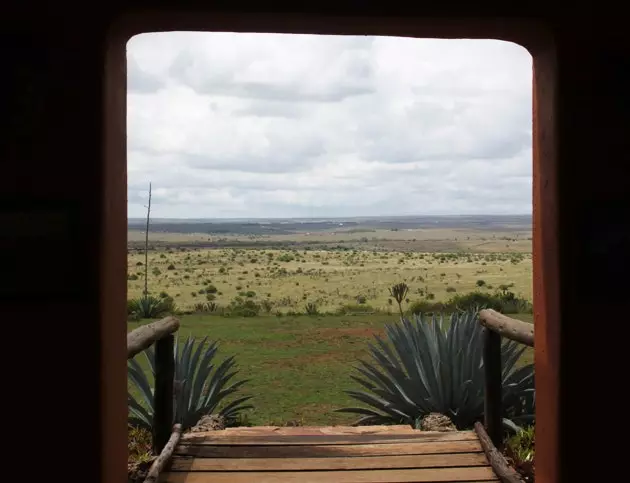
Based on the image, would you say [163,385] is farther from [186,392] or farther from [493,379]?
[493,379]

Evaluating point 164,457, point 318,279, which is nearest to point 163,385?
point 164,457

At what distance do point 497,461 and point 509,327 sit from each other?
2.53 feet

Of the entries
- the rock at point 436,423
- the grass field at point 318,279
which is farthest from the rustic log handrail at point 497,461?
the grass field at point 318,279

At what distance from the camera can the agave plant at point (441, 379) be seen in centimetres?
570

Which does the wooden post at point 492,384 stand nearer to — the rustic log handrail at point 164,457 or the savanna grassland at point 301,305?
the rustic log handrail at point 164,457

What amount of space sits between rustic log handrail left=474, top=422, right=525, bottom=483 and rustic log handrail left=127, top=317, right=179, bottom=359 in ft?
6.74

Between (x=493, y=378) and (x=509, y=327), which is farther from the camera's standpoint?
(x=493, y=378)

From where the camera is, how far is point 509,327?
154 inches

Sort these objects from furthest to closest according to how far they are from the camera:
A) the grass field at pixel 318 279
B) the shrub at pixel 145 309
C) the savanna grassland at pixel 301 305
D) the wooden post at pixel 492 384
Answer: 1. the grass field at pixel 318 279
2. the shrub at pixel 145 309
3. the savanna grassland at pixel 301 305
4. the wooden post at pixel 492 384

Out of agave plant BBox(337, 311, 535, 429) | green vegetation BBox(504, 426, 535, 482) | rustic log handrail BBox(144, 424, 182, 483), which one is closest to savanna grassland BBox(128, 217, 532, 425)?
agave plant BBox(337, 311, 535, 429)

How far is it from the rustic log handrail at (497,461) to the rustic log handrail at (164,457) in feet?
6.06
